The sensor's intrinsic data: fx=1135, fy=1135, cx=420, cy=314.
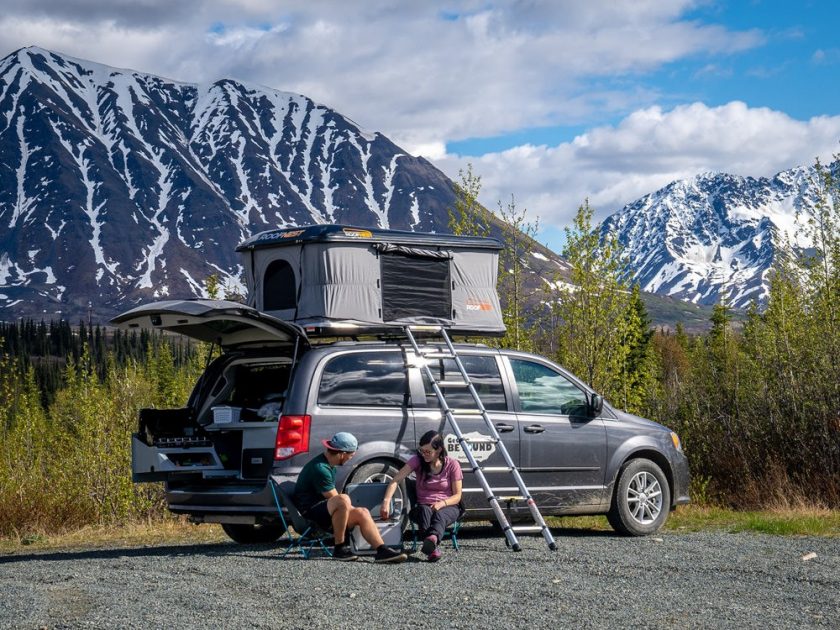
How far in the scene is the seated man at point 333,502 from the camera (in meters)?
9.87

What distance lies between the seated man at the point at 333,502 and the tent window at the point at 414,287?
7.04 ft

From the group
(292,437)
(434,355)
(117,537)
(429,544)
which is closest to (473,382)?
(434,355)

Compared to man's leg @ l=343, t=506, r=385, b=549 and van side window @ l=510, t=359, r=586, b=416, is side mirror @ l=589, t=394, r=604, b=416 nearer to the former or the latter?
van side window @ l=510, t=359, r=586, b=416

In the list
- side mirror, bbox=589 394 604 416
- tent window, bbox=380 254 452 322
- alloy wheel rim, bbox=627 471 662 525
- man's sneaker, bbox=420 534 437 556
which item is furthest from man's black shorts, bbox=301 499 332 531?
alloy wheel rim, bbox=627 471 662 525

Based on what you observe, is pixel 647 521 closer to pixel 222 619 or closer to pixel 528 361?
pixel 528 361

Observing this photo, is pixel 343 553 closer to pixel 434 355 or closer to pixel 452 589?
pixel 452 589

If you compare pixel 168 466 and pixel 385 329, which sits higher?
pixel 385 329

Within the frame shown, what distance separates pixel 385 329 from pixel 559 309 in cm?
1277

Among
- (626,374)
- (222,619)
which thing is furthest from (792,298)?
(222,619)

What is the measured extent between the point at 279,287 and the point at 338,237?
2.93 ft

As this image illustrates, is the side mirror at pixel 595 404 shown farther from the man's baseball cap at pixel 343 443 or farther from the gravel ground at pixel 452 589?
the man's baseball cap at pixel 343 443

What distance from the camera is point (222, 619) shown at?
7.02m

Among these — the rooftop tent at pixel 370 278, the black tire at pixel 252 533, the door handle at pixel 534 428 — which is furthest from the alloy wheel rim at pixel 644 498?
the black tire at pixel 252 533

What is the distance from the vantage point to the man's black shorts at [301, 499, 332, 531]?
10000 millimetres
